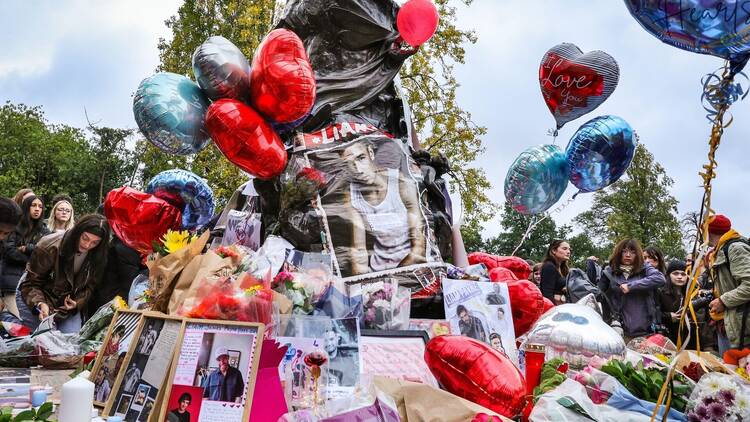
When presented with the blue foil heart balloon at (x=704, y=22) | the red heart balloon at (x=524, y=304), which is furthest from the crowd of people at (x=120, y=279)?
the blue foil heart balloon at (x=704, y=22)

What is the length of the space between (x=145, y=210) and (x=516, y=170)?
2722 millimetres

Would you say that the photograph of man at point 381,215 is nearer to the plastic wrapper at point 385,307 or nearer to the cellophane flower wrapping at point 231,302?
the plastic wrapper at point 385,307

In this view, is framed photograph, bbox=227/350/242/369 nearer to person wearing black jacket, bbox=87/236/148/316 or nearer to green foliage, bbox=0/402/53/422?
green foliage, bbox=0/402/53/422

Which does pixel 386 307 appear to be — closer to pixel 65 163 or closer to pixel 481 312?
pixel 481 312

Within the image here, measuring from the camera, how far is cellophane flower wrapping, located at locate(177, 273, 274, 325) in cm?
236

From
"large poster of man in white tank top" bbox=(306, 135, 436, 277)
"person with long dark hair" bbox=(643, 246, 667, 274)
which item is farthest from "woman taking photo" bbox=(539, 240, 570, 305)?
"large poster of man in white tank top" bbox=(306, 135, 436, 277)

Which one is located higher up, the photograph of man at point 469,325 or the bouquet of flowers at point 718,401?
the photograph of man at point 469,325

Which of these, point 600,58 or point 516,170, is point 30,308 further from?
point 600,58

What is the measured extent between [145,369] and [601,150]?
345cm

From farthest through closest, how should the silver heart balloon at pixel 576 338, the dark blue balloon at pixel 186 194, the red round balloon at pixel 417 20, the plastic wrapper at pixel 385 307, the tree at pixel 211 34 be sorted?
the tree at pixel 211 34 < the dark blue balloon at pixel 186 194 < the red round balloon at pixel 417 20 < the plastic wrapper at pixel 385 307 < the silver heart balloon at pixel 576 338

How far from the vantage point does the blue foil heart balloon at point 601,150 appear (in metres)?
4.50

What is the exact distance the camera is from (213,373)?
220cm

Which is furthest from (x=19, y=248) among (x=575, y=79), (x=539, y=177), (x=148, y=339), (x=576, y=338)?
(x=575, y=79)

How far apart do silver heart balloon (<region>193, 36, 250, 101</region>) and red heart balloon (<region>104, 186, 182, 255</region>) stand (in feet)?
3.32
